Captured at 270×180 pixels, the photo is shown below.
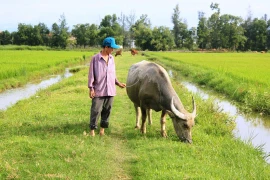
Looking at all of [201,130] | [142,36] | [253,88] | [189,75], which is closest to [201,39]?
[142,36]

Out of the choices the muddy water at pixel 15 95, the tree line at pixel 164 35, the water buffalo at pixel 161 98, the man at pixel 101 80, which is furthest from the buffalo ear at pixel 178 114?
the tree line at pixel 164 35

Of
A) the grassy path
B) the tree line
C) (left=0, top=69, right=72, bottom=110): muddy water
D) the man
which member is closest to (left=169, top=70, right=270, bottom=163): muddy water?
the grassy path

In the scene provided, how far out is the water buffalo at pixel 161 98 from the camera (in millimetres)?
5609

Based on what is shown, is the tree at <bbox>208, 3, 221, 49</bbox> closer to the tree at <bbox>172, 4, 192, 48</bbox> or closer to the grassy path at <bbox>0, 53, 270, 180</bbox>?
the tree at <bbox>172, 4, 192, 48</bbox>

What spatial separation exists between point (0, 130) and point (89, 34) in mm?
63079

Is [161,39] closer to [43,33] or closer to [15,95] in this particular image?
[43,33]

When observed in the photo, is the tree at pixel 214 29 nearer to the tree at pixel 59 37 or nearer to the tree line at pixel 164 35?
the tree line at pixel 164 35

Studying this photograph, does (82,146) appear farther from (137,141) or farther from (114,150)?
(137,141)

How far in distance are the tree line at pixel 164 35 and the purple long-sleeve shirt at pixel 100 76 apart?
57205 mm

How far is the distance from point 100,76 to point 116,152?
1.40 m

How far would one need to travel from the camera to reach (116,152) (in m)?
5.27

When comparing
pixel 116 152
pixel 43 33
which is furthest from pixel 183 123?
pixel 43 33

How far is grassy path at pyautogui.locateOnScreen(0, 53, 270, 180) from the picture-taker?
4277 millimetres

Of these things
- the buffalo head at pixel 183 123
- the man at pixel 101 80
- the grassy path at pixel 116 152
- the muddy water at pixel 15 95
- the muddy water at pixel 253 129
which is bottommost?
the muddy water at pixel 15 95
